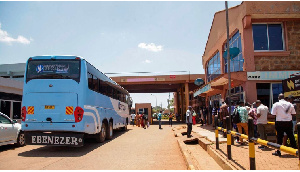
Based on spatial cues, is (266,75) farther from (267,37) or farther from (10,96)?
(10,96)

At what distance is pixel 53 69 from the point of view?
8.71 metres

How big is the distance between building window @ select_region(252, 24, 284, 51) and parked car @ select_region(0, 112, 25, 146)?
12093 millimetres

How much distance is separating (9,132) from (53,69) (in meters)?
2.98

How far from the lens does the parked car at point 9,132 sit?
8655 millimetres

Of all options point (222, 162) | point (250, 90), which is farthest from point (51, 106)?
point (250, 90)

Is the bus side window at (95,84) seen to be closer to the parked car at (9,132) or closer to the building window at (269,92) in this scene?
the parked car at (9,132)

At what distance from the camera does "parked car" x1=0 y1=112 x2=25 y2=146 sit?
8.65 metres

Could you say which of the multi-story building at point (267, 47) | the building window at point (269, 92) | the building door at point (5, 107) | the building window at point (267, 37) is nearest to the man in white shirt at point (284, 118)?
the multi-story building at point (267, 47)

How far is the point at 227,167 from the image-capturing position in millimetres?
5156

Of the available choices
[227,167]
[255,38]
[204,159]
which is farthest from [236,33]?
[227,167]

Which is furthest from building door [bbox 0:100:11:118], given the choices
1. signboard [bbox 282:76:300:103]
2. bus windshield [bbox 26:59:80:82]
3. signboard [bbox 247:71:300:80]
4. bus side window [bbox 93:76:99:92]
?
signboard [bbox 282:76:300:103]

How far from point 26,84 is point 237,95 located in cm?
1114

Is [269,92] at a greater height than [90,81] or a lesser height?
lesser

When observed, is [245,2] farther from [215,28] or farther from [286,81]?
[215,28]
